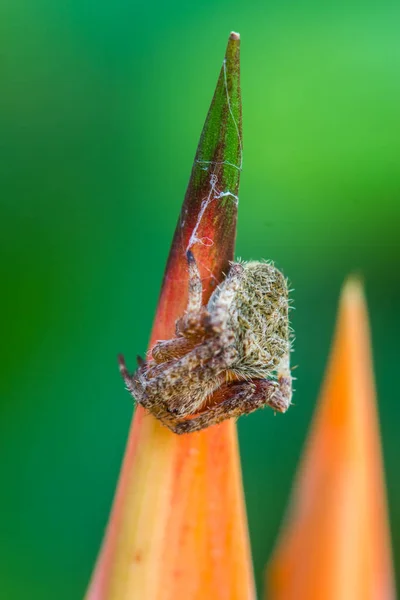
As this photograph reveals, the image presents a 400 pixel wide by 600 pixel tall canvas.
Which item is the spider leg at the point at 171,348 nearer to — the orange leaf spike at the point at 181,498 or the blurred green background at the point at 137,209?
the orange leaf spike at the point at 181,498

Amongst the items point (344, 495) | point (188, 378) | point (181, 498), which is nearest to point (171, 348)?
point (188, 378)

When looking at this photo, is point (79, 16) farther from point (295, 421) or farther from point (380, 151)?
point (295, 421)

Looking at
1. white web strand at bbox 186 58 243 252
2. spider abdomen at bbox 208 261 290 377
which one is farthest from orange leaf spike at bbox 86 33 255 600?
spider abdomen at bbox 208 261 290 377

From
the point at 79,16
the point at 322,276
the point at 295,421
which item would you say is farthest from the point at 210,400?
the point at 79,16

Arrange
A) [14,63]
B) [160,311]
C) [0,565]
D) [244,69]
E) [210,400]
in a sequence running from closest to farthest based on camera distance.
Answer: [160,311] < [210,400] < [0,565] < [14,63] < [244,69]

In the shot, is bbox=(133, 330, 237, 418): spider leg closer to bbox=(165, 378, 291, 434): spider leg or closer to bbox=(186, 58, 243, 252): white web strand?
bbox=(165, 378, 291, 434): spider leg

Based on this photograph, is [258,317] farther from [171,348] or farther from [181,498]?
[181,498]

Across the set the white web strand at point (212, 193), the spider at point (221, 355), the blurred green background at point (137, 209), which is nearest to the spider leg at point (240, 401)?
the spider at point (221, 355)
